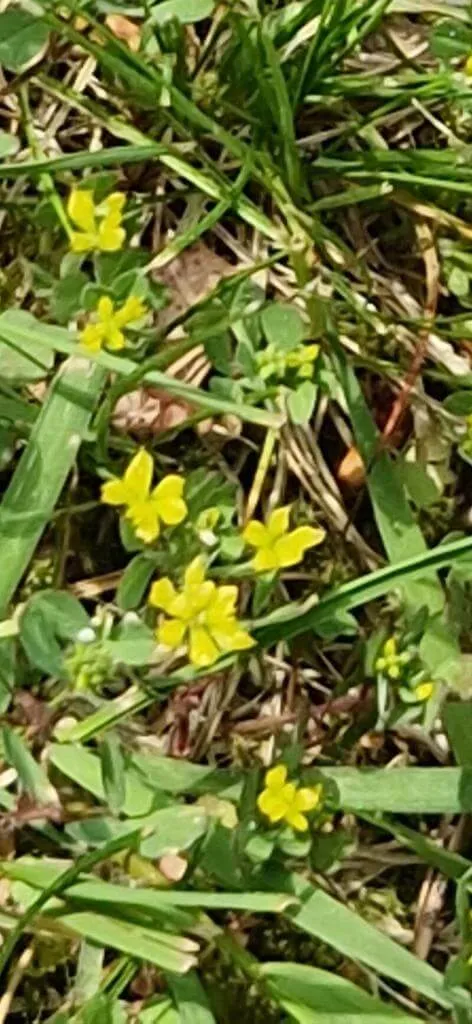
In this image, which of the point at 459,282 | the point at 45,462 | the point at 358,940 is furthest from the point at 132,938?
the point at 459,282

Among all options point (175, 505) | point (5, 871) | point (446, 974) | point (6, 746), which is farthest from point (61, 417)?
point (446, 974)

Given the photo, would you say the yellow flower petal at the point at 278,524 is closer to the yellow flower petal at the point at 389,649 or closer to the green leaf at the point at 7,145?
the yellow flower petal at the point at 389,649

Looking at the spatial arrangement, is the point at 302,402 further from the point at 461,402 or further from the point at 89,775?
the point at 89,775

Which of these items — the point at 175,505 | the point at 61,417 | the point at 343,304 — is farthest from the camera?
the point at 343,304

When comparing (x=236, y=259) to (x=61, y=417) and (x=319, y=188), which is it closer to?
(x=319, y=188)

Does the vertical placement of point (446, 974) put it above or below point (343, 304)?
below

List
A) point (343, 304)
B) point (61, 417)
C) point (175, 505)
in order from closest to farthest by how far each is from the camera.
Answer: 1. point (175, 505)
2. point (61, 417)
3. point (343, 304)
